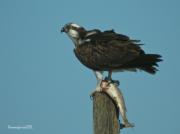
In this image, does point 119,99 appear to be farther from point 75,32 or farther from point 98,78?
point 75,32

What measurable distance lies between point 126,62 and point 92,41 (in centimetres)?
103

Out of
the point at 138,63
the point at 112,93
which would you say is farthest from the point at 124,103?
the point at 138,63

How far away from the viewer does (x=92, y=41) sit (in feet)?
35.8

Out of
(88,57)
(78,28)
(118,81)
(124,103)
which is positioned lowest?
(124,103)

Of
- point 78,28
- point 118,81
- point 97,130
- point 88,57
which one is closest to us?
point 97,130

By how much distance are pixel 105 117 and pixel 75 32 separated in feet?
12.9

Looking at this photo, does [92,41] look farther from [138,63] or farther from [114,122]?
[114,122]

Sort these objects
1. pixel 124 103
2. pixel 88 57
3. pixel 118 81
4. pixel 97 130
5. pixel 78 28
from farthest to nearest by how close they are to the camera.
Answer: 1. pixel 78 28
2. pixel 88 57
3. pixel 118 81
4. pixel 124 103
5. pixel 97 130

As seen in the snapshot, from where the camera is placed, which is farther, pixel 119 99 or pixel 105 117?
pixel 119 99

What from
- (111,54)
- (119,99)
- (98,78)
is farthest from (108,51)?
(119,99)

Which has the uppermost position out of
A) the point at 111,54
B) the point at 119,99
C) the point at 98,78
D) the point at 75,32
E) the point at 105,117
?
the point at 75,32

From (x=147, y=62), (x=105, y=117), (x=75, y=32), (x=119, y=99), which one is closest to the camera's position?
(x=105, y=117)

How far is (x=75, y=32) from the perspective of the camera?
38.4 ft

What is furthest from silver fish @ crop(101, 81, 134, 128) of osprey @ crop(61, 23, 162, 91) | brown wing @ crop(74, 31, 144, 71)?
brown wing @ crop(74, 31, 144, 71)
